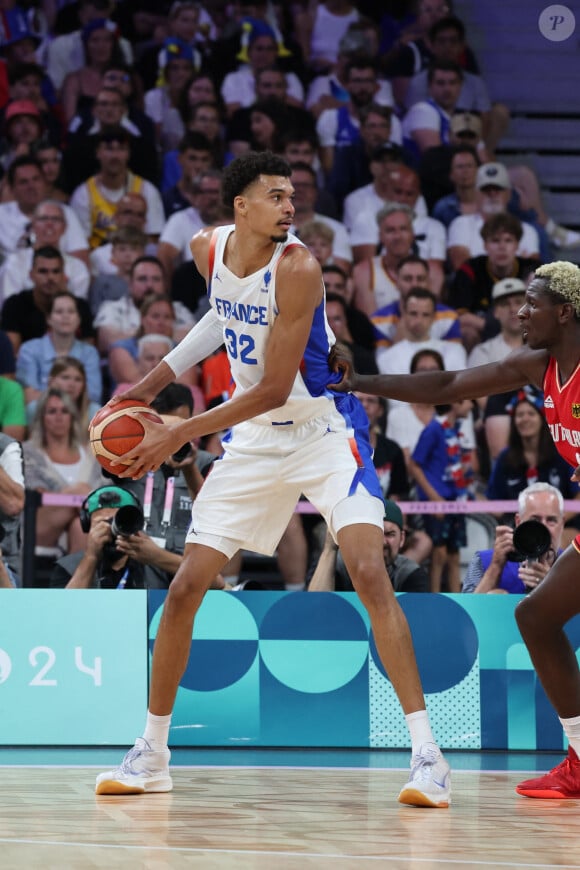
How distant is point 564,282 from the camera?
16.0 ft

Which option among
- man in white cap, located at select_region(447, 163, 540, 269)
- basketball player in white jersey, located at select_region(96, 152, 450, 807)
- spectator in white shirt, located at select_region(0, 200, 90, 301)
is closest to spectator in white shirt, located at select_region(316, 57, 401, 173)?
man in white cap, located at select_region(447, 163, 540, 269)

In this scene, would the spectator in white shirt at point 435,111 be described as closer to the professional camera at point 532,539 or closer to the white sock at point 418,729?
the professional camera at point 532,539

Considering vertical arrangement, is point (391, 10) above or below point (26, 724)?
above

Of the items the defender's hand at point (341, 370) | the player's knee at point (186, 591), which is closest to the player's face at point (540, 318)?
the defender's hand at point (341, 370)

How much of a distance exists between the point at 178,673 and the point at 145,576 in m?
1.92

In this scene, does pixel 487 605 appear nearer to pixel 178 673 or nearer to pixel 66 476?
pixel 178 673

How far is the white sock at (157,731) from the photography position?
4.71 m

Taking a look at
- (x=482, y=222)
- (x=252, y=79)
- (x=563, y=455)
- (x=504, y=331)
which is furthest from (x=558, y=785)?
(x=252, y=79)

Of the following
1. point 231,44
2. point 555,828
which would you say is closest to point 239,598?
point 555,828

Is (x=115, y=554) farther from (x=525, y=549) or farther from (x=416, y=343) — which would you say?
(x=416, y=343)

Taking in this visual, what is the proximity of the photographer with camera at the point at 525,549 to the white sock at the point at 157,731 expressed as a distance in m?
1.95

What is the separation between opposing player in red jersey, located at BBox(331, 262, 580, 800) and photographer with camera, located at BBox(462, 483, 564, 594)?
3.19ft

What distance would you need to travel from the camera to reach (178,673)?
4738 mm

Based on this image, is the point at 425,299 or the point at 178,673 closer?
the point at 178,673
